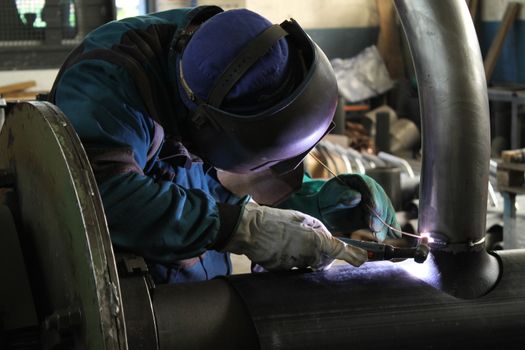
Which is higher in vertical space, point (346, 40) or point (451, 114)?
point (451, 114)

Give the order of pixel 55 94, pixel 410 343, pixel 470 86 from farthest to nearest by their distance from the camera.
A: 1. pixel 55 94
2. pixel 470 86
3. pixel 410 343

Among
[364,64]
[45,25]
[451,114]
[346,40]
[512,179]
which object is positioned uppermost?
[451,114]

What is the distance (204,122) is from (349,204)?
1.46 ft

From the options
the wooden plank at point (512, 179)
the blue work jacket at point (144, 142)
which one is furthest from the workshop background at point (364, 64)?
the blue work jacket at point (144, 142)

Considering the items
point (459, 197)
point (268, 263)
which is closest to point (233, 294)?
point (268, 263)

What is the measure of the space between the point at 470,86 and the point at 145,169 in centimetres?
70

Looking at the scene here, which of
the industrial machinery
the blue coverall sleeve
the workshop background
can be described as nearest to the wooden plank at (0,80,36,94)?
the workshop background

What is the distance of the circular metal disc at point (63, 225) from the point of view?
102 centimetres

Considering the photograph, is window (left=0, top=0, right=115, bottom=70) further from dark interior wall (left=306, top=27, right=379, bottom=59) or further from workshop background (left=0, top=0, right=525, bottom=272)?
dark interior wall (left=306, top=27, right=379, bottom=59)

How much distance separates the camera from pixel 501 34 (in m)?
7.74

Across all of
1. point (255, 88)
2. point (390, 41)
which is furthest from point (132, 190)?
point (390, 41)

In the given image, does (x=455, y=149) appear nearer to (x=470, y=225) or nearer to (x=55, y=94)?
(x=470, y=225)

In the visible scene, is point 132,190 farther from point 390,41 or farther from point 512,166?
point 390,41

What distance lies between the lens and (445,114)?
145 cm
